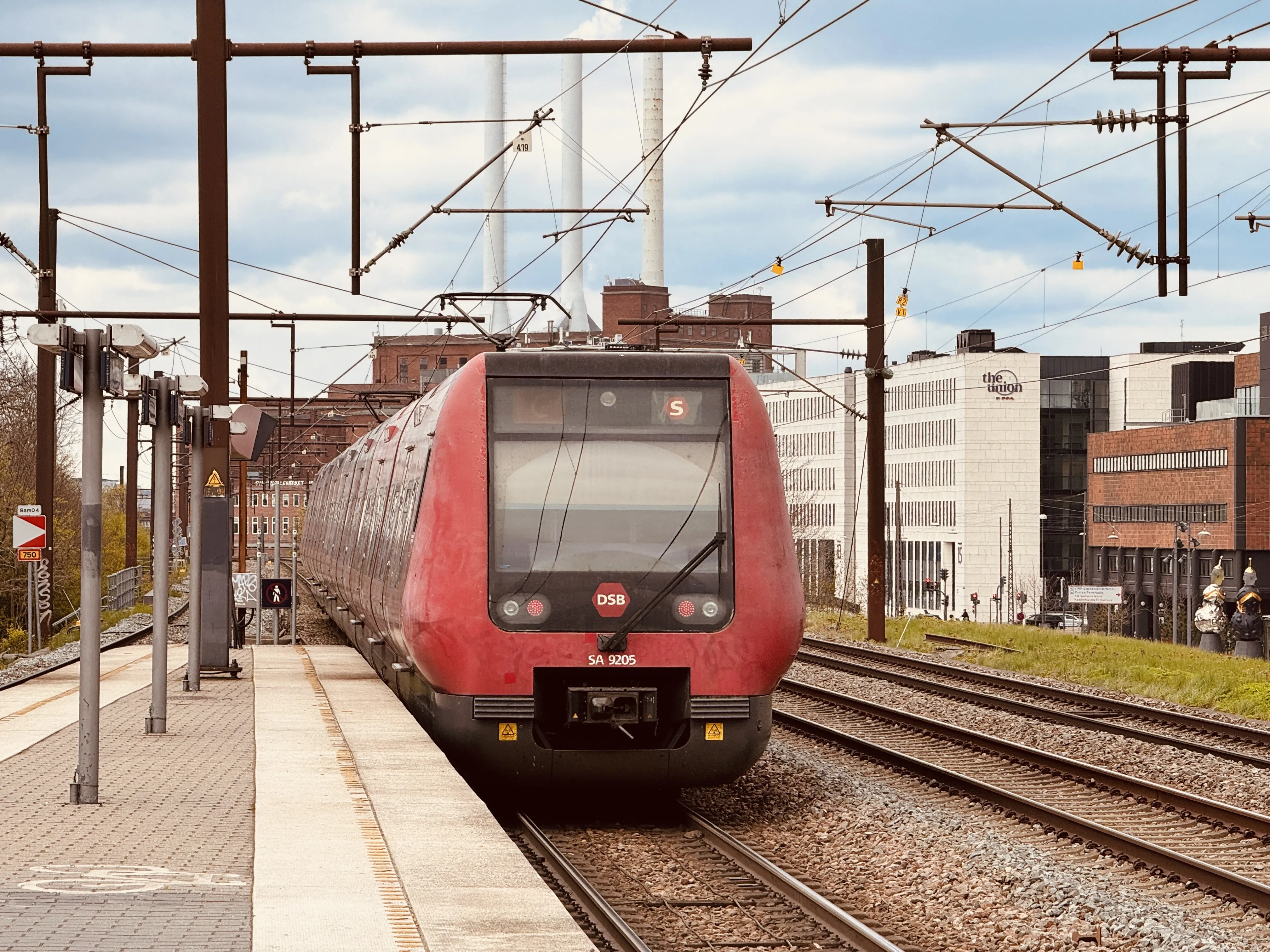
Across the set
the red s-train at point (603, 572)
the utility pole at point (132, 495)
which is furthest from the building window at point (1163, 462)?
the red s-train at point (603, 572)

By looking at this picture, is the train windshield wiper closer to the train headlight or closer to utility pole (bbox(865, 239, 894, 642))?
the train headlight

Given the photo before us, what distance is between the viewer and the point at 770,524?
11.7 metres

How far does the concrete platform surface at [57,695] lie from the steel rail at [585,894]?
4.10 m

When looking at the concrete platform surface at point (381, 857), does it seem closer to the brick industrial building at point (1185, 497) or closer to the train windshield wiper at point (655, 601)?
the train windshield wiper at point (655, 601)

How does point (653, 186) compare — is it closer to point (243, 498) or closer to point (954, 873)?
point (243, 498)

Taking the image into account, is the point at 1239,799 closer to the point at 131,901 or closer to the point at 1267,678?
the point at 131,901

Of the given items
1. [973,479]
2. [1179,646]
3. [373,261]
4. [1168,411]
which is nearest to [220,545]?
[373,261]

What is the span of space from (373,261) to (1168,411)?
11014 centimetres

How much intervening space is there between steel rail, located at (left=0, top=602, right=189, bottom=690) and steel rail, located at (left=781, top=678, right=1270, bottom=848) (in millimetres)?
7238

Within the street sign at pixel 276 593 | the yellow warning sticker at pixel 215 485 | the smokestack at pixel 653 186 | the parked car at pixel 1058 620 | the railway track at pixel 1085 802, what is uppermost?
the smokestack at pixel 653 186

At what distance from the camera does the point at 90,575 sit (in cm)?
1008

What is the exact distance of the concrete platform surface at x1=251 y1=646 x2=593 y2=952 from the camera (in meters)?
6.68

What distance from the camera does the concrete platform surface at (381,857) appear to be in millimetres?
6680

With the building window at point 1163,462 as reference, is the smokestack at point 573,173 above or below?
above
